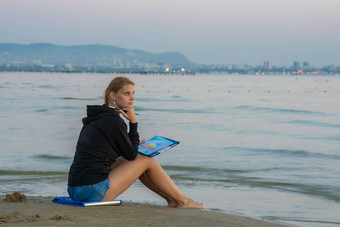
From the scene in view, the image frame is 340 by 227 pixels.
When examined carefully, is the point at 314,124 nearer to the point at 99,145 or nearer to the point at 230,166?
the point at 230,166

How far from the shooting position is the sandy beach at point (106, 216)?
460 centimetres

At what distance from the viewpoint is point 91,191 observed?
513 cm

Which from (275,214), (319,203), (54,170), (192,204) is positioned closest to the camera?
(192,204)

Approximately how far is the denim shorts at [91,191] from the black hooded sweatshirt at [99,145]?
5cm

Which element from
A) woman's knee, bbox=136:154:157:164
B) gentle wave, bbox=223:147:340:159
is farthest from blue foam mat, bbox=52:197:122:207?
gentle wave, bbox=223:147:340:159

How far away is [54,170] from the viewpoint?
32.7 ft

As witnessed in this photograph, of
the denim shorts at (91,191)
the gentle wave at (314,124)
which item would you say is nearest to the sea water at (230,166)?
the gentle wave at (314,124)

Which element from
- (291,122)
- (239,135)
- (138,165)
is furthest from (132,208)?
(291,122)

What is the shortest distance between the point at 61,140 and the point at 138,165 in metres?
9.67

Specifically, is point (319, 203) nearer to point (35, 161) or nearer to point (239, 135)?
point (35, 161)

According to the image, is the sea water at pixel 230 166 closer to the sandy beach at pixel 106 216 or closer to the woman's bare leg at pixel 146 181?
the woman's bare leg at pixel 146 181

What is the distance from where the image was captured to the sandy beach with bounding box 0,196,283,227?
460 centimetres

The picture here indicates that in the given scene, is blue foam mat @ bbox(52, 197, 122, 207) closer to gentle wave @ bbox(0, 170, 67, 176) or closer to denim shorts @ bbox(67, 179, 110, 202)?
denim shorts @ bbox(67, 179, 110, 202)

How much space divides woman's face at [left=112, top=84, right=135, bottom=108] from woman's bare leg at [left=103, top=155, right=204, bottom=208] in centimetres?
52
